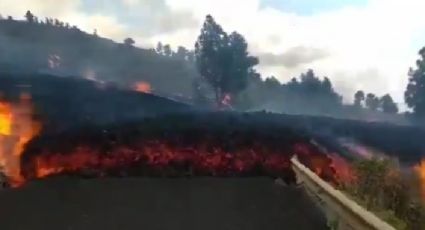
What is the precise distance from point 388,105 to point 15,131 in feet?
59.2

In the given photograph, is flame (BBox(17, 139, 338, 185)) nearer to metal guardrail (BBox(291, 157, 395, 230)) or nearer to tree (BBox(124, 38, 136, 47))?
tree (BBox(124, 38, 136, 47))

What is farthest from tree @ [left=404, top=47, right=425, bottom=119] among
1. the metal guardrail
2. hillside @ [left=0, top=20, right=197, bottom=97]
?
the metal guardrail

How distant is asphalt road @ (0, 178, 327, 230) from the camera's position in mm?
9766

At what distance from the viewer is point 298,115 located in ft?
77.5

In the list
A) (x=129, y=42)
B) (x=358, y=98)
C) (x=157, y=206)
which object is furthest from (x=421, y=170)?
(x=129, y=42)

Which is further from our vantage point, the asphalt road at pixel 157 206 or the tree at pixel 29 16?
the tree at pixel 29 16

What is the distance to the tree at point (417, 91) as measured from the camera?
2512 centimetres

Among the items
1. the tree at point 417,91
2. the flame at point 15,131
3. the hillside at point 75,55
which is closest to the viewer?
the flame at point 15,131

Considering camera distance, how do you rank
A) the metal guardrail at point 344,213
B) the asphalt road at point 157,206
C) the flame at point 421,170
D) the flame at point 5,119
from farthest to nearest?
the flame at point 421,170 < the flame at point 5,119 < the asphalt road at point 157,206 < the metal guardrail at point 344,213

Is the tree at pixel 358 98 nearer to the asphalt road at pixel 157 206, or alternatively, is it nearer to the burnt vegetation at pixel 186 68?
the burnt vegetation at pixel 186 68

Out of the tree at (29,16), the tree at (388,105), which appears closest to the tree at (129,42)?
the tree at (29,16)

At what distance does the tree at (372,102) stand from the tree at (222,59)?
19.8ft

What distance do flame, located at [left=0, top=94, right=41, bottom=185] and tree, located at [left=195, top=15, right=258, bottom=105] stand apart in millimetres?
8964

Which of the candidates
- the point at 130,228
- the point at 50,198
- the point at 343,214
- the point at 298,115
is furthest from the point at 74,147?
the point at 343,214
